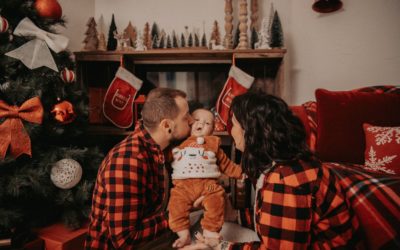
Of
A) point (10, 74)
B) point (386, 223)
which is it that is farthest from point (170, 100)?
point (386, 223)

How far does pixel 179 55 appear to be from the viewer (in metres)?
2.19

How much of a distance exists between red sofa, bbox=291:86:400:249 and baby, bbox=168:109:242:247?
61 cm

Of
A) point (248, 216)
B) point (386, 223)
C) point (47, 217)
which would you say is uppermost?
point (386, 223)

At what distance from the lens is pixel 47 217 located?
64.2 inches

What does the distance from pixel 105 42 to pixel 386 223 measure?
256 centimetres

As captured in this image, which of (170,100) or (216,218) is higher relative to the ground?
(170,100)

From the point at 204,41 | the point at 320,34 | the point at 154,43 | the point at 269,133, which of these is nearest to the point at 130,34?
the point at 154,43

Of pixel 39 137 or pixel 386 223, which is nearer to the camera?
pixel 386 223

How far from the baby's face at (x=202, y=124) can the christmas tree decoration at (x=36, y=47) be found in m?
0.97

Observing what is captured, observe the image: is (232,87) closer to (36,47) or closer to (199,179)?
(199,179)

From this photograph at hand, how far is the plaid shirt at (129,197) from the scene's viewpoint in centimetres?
103

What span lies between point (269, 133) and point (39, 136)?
55.0 inches

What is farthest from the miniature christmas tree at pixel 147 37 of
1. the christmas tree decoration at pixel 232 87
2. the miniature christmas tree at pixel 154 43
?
the christmas tree decoration at pixel 232 87

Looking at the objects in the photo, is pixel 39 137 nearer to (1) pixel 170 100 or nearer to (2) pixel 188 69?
(1) pixel 170 100
